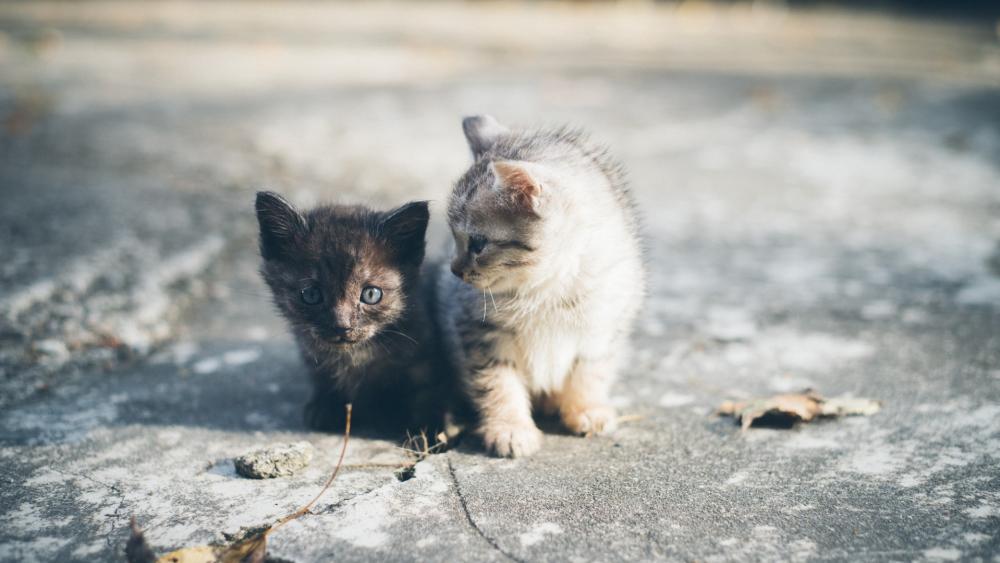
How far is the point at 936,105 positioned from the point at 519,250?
5.61 m

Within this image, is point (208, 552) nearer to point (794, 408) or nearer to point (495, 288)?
point (495, 288)

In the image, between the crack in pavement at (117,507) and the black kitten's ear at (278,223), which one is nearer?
the crack in pavement at (117,507)

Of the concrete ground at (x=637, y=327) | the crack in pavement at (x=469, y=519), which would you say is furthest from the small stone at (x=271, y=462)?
the crack in pavement at (x=469, y=519)

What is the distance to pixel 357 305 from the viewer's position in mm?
2402

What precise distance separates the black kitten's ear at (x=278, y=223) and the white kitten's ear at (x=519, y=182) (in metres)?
0.67

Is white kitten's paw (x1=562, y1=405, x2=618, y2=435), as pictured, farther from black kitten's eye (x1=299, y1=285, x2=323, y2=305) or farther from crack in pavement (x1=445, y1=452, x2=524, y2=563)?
black kitten's eye (x1=299, y1=285, x2=323, y2=305)

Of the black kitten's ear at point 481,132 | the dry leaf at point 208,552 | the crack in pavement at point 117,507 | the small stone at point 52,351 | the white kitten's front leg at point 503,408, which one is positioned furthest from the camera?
the small stone at point 52,351

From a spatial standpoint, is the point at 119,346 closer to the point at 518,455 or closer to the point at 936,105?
the point at 518,455

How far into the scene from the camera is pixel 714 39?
35.5ft

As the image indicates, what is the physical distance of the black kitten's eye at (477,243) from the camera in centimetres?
233

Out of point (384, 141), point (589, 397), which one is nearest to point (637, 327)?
point (589, 397)

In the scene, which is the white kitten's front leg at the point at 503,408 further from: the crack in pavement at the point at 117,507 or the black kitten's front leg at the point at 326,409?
the crack in pavement at the point at 117,507

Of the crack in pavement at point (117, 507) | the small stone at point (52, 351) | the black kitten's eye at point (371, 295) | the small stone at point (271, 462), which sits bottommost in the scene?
the crack in pavement at point (117, 507)

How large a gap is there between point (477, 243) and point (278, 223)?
65cm
